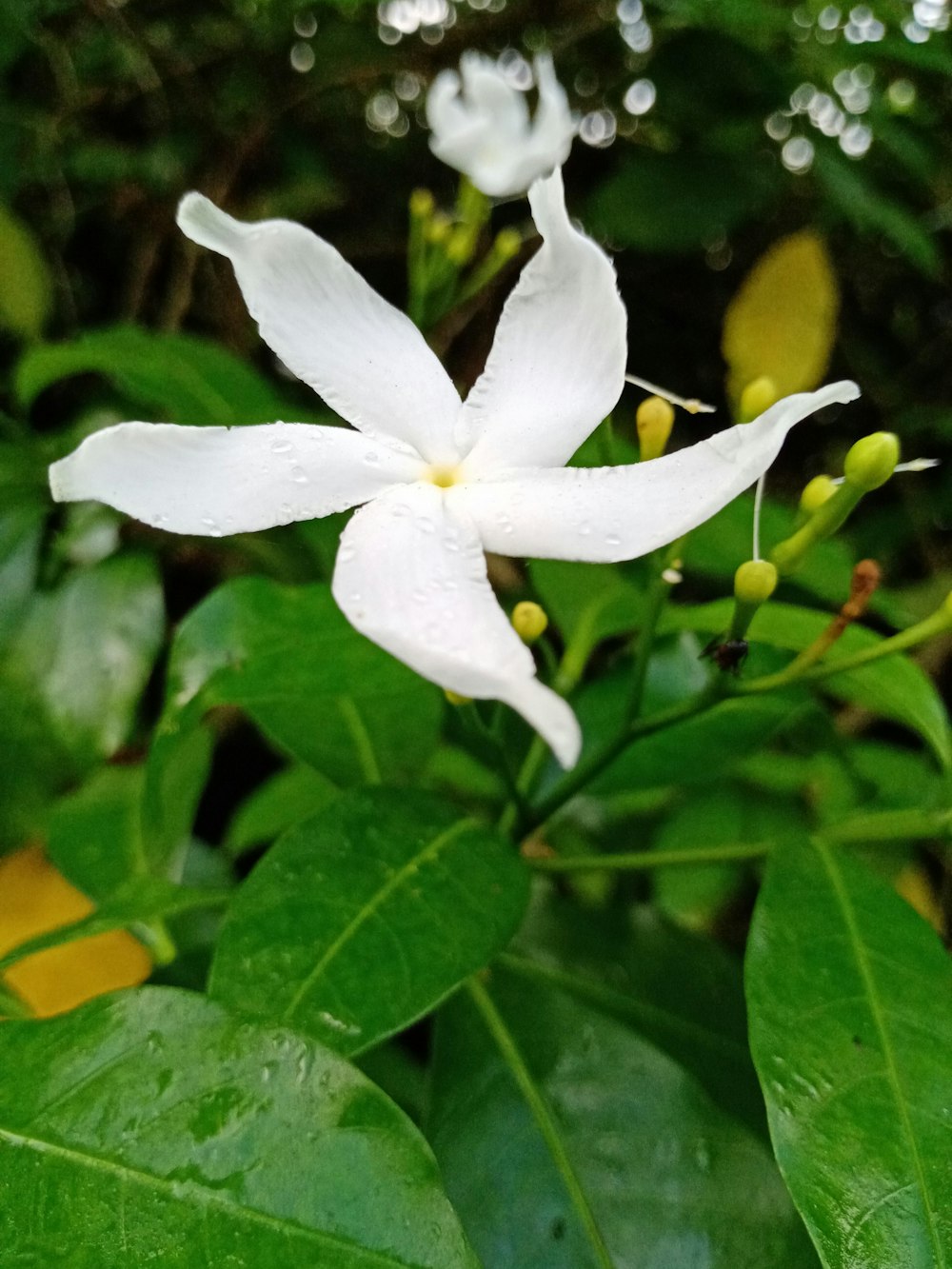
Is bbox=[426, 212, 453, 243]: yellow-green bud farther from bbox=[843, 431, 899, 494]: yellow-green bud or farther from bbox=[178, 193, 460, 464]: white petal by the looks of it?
bbox=[843, 431, 899, 494]: yellow-green bud

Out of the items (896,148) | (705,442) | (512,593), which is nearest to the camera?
(705,442)

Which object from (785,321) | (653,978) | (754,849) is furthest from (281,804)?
(785,321)

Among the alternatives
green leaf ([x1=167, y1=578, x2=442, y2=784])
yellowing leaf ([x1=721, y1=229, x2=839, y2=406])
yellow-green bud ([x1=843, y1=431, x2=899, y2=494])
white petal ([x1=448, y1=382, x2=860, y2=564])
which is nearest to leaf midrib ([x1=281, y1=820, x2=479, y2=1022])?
green leaf ([x1=167, y1=578, x2=442, y2=784])

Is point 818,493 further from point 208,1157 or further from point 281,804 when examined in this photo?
point 281,804

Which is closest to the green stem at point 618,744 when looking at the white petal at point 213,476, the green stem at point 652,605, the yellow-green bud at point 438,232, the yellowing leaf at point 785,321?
the green stem at point 652,605

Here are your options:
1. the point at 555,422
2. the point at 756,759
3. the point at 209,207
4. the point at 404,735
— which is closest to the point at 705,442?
the point at 555,422

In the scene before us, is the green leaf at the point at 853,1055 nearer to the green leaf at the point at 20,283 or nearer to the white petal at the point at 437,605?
the white petal at the point at 437,605

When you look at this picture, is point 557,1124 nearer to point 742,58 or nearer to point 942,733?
point 942,733
